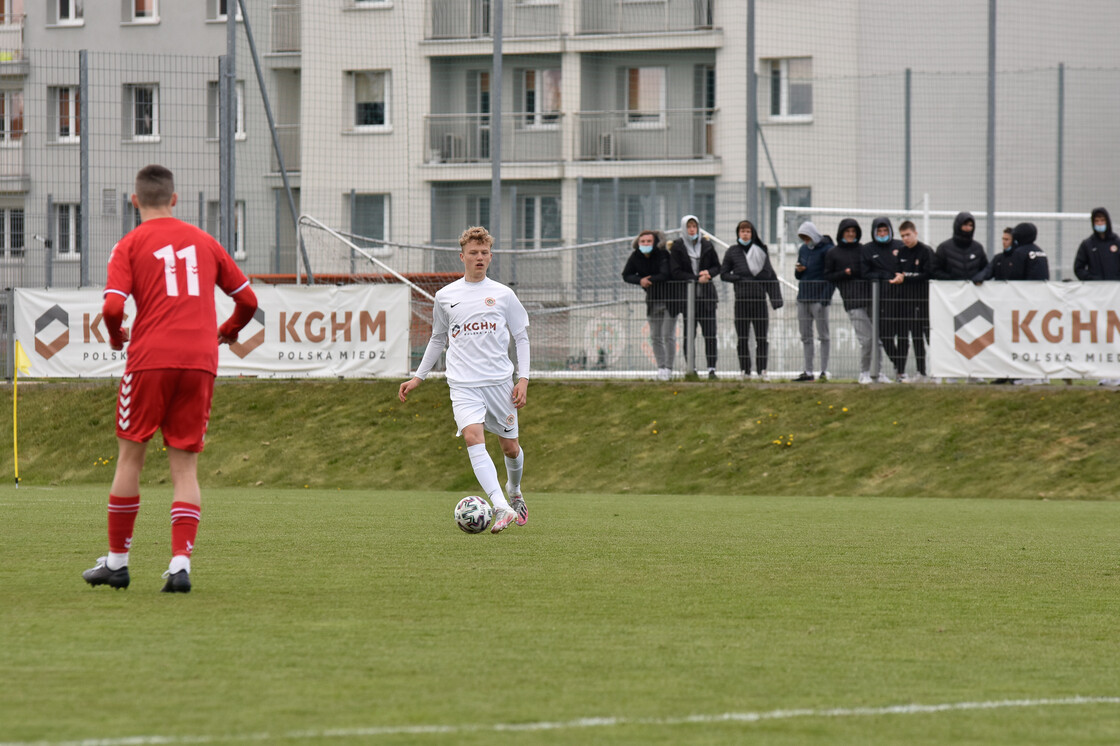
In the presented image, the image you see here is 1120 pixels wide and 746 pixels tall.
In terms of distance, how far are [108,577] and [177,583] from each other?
13.8 inches

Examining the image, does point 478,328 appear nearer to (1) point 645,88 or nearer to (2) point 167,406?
(2) point 167,406

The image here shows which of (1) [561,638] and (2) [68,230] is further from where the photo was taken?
(2) [68,230]

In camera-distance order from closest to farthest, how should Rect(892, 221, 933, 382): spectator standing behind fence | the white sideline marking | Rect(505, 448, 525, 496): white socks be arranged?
the white sideline marking
Rect(505, 448, 525, 496): white socks
Rect(892, 221, 933, 382): spectator standing behind fence

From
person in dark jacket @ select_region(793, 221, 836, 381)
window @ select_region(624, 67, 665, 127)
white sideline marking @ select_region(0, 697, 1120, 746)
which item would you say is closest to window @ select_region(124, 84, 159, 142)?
person in dark jacket @ select_region(793, 221, 836, 381)

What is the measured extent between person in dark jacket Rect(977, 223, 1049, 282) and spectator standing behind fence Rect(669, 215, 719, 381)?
3.43 meters

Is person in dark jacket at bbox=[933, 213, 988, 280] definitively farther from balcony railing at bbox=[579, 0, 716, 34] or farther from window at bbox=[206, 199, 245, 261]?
balcony railing at bbox=[579, 0, 716, 34]

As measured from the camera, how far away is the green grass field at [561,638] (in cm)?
460

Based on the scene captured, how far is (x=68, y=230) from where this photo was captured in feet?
75.7

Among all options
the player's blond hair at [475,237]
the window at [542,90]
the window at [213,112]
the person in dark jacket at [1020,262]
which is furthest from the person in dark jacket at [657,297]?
the window at [542,90]

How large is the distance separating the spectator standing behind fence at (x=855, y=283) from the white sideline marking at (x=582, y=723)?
15095 millimetres

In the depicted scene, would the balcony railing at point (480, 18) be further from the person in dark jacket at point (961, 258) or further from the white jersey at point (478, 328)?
the white jersey at point (478, 328)

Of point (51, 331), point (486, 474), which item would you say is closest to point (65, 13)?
point (51, 331)

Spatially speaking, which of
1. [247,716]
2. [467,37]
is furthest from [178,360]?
[467,37]

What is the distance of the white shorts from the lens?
10922 millimetres
